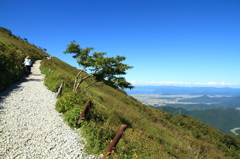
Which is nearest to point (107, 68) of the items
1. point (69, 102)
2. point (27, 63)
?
point (69, 102)

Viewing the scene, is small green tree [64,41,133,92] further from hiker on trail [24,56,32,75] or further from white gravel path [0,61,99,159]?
hiker on trail [24,56,32,75]

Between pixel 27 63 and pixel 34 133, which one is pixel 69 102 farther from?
pixel 27 63

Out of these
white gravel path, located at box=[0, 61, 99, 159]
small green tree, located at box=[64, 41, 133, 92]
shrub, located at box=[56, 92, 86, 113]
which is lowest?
white gravel path, located at box=[0, 61, 99, 159]

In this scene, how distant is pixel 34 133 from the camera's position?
7.66m

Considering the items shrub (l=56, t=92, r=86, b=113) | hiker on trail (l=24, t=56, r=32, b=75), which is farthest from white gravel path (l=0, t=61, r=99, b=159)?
hiker on trail (l=24, t=56, r=32, b=75)

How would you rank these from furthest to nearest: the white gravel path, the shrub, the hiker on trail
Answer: the hiker on trail → the shrub → the white gravel path

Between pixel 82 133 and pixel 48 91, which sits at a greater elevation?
pixel 48 91

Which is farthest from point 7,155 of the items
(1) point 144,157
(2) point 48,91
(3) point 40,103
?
(2) point 48,91

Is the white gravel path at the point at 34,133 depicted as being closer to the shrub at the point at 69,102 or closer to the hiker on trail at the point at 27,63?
the shrub at the point at 69,102

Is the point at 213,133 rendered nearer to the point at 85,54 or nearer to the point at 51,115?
the point at 85,54

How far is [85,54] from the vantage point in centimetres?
1644

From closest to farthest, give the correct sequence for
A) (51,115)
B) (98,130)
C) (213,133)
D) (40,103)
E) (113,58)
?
(98,130) → (51,115) → (40,103) → (113,58) → (213,133)

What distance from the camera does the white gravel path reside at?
6134 mm

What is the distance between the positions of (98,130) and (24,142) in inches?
130
